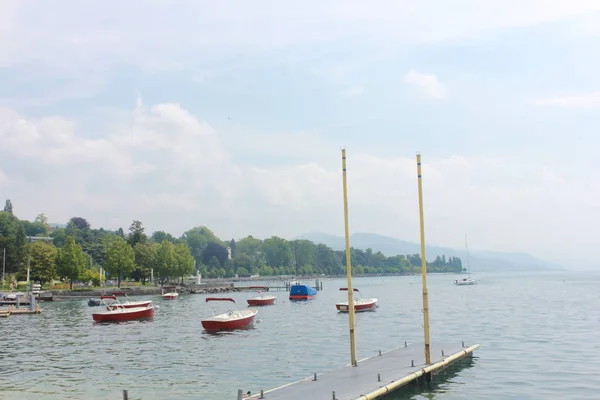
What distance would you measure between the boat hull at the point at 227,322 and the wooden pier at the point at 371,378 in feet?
92.9

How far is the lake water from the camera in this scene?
32.2 meters

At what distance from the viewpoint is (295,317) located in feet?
274

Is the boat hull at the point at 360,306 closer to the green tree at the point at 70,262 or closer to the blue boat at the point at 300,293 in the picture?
the blue boat at the point at 300,293

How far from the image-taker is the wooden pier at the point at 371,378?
25.7 metres

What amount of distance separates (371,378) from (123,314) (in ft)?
184

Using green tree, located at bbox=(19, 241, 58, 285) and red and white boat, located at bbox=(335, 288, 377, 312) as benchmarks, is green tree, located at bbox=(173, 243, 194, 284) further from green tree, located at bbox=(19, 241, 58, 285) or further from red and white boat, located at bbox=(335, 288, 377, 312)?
red and white boat, located at bbox=(335, 288, 377, 312)

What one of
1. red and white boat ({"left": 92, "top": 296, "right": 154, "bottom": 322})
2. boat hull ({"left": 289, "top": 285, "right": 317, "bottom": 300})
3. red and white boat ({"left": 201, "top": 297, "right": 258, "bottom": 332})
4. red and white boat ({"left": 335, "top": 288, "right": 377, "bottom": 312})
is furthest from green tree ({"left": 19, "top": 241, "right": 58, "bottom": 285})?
red and white boat ({"left": 201, "top": 297, "right": 258, "bottom": 332})

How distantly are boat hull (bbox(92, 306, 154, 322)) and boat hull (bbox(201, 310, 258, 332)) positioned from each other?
19.1 m

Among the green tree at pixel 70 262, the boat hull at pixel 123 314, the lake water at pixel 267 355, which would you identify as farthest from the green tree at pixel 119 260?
the lake water at pixel 267 355

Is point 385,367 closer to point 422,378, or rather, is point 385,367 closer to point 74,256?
point 422,378

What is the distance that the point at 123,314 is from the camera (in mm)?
77688

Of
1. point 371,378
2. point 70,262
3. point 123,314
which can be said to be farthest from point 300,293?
point 371,378

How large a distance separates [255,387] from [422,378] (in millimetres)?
8955

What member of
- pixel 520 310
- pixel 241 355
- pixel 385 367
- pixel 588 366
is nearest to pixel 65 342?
pixel 241 355
